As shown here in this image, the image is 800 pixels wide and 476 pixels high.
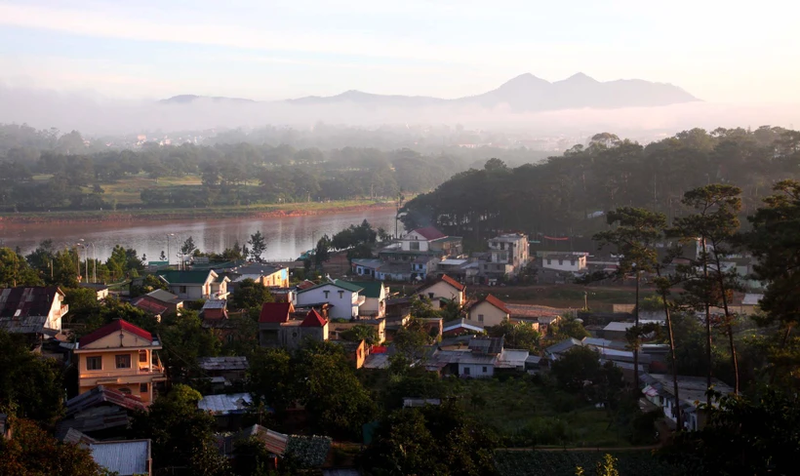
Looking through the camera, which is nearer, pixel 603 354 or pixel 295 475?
pixel 295 475

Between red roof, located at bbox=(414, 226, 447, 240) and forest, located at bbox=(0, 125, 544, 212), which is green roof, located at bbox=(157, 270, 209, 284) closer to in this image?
red roof, located at bbox=(414, 226, 447, 240)

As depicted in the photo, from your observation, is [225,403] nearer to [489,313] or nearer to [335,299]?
[335,299]

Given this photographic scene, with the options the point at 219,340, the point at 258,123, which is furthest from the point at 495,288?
the point at 258,123

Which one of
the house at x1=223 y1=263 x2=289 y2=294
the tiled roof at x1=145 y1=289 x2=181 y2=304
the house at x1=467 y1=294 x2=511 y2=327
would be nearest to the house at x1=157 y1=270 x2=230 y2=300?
Answer: the tiled roof at x1=145 y1=289 x2=181 y2=304

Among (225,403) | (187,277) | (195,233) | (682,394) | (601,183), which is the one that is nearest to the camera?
(225,403)

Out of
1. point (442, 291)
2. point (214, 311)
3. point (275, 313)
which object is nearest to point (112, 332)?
point (275, 313)

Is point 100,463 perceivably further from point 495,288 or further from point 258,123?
point 258,123

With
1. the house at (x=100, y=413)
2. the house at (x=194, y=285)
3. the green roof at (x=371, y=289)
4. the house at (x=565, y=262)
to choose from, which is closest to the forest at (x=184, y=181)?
the house at (x=565, y=262)
